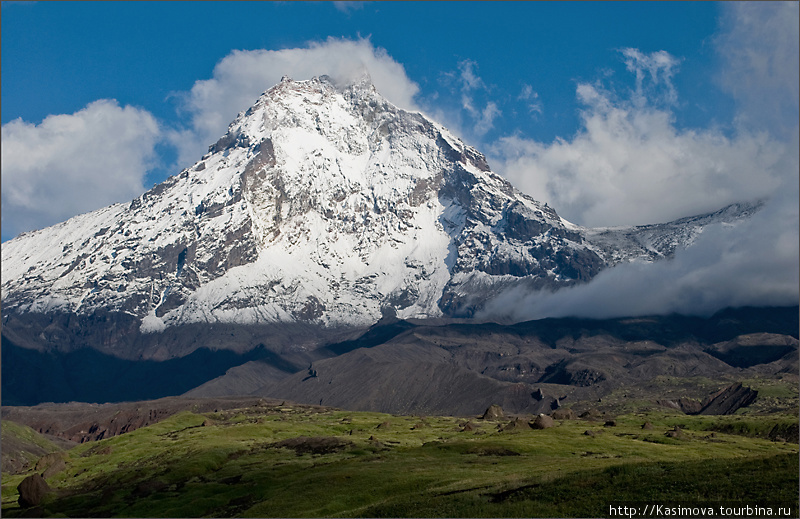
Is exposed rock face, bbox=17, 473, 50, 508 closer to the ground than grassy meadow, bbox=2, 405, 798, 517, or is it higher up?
closer to the ground

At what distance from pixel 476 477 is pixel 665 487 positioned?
35986 mm

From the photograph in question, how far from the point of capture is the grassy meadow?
74750 millimetres

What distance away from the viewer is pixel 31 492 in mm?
168000

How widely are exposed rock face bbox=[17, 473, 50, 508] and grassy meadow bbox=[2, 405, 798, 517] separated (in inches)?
82.6

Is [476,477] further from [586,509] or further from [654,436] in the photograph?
[654,436]

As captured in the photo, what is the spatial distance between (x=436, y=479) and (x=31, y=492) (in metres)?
103

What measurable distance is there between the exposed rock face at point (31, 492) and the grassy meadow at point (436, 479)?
6.88 feet

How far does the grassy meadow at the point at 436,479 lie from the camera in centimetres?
7475

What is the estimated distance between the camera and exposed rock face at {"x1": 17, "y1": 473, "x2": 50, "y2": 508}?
166250 mm

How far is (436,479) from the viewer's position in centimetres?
10812

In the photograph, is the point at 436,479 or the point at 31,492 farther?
the point at 31,492

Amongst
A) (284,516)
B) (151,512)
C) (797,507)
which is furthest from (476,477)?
(151,512)

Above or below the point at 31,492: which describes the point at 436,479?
above

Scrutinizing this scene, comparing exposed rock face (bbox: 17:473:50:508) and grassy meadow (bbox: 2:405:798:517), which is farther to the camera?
exposed rock face (bbox: 17:473:50:508)
